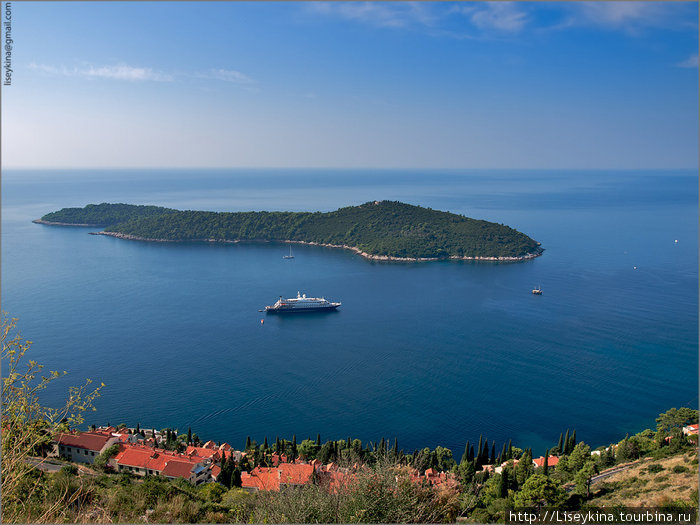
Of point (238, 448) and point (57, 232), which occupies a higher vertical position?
point (57, 232)

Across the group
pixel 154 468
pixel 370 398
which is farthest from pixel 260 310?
pixel 154 468

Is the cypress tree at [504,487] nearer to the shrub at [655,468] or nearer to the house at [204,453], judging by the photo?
the shrub at [655,468]

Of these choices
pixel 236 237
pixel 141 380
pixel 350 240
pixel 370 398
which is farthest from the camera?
pixel 236 237

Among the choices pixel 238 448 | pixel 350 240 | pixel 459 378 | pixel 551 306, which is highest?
pixel 350 240

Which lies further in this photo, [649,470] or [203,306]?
[203,306]

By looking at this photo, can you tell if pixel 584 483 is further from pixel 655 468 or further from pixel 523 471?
pixel 655 468

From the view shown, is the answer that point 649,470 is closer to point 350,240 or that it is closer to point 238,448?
point 238,448

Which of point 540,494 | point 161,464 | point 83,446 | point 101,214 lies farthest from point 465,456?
point 101,214

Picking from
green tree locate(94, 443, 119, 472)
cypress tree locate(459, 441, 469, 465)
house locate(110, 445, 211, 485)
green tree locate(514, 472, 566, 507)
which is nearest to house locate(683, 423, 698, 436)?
cypress tree locate(459, 441, 469, 465)

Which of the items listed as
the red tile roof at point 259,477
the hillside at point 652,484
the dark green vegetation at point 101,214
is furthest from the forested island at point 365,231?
the hillside at point 652,484
